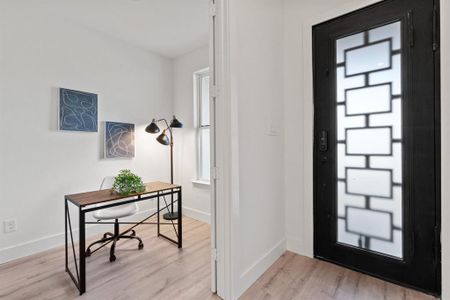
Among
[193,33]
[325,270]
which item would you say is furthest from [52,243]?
[193,33]

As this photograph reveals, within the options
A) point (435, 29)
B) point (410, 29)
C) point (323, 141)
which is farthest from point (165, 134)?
point (435, 29)

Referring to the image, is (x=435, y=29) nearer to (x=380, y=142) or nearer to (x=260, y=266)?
(x=380, y=142)

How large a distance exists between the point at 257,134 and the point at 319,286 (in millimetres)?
1294

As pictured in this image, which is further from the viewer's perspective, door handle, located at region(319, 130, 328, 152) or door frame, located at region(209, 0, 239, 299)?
door handle, located at region(319, 130, 328, 152)

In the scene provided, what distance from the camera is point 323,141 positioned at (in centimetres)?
200

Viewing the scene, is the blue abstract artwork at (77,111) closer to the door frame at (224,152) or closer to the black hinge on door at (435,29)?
the door frame at (224,152)

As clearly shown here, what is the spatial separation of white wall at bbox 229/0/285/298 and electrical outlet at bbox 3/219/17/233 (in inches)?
89.4

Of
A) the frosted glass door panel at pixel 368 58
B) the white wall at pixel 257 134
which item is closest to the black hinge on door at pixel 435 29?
the frosted glass door panel at pixel 368 58

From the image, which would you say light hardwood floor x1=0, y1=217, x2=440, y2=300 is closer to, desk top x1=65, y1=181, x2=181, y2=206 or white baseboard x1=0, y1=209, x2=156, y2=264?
white baseboard x1=0, y1=209, x2=156, y2=264

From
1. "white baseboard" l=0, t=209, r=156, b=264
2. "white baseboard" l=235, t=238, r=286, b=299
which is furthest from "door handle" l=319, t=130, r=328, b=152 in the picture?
"white baseboard" l=0, t=209, r=156, b=264

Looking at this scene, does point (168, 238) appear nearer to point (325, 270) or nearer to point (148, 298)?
point (148, 298)

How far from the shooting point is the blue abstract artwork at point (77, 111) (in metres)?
2.44

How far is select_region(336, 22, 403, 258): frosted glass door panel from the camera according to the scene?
5.51 ft

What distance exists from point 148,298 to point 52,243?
1594mm
